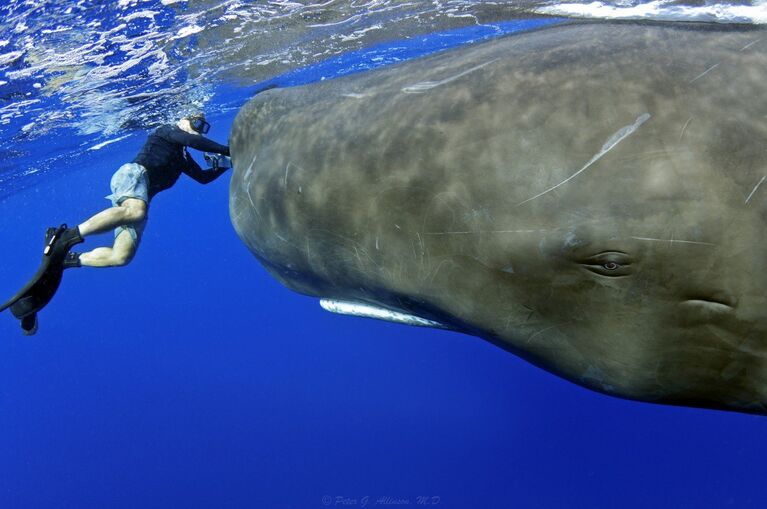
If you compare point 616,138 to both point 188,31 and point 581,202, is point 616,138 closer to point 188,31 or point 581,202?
point 581,202

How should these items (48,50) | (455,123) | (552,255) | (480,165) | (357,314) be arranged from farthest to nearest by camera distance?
1. (48,50)
2. (357,314)
3. (455,123)
4. (480,165)
5. (552,255)

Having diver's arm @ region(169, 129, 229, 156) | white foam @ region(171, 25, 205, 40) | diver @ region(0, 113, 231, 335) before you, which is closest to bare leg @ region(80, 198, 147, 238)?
diver @ region(0, 113, 231, 335)

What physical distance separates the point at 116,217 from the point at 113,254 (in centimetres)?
58

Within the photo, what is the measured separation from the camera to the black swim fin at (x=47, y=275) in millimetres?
7230

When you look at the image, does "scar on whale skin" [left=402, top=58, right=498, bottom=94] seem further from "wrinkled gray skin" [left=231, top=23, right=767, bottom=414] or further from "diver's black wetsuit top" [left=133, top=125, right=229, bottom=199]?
"diver's black wetsuit top" [left=133, top=125, right=229, bottom=199]

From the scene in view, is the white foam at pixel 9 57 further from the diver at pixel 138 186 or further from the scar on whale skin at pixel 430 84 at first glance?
the scar on whale skin at pixel 430 84

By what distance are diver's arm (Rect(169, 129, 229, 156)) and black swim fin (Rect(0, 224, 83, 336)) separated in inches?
87.6

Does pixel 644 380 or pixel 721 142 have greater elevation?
pixel 721 142

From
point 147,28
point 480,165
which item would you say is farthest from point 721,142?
point 147,28

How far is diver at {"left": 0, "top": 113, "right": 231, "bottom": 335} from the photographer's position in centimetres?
736

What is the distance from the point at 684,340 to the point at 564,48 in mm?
1503

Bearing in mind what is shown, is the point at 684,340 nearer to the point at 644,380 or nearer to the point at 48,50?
the point at 644,380

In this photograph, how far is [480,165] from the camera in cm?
236

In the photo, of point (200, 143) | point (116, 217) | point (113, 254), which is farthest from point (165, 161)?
point (113, 254)
